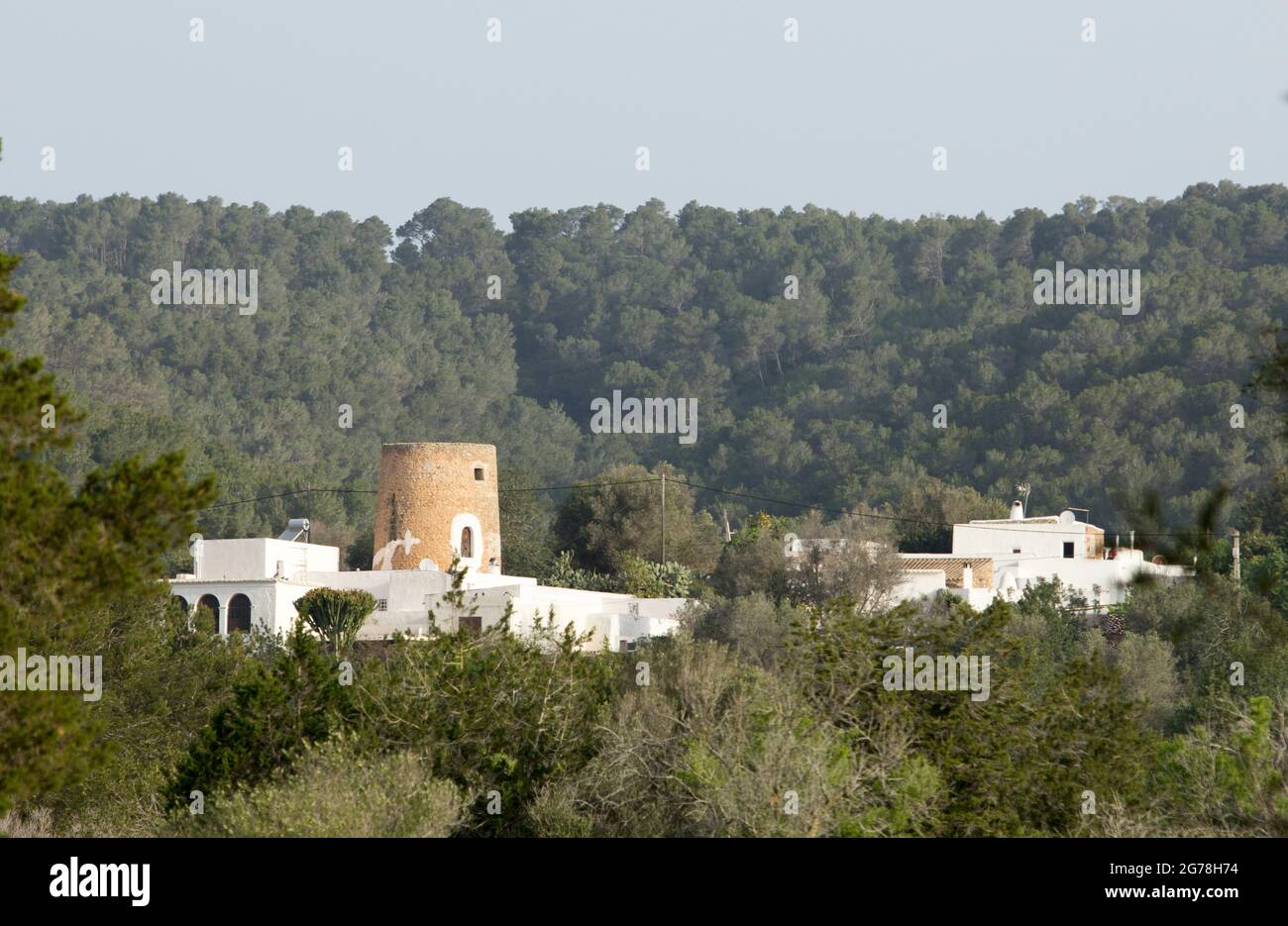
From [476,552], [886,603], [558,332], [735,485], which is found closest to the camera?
[886,603]

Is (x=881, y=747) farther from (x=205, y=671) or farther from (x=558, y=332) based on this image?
(x=558, y=332)

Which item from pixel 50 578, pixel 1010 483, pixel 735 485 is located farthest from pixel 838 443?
pixel 50 578

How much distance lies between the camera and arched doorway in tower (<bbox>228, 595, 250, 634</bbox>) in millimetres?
40125

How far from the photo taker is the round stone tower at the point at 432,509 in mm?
43500

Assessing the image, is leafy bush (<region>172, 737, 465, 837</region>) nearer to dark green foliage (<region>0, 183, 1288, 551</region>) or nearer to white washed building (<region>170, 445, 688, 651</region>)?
white washed building (<region>170, 445, 688, 651</region>)

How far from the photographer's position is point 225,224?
330ft

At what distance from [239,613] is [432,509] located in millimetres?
5710

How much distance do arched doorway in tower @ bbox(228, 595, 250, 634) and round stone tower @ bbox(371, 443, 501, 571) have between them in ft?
13.7

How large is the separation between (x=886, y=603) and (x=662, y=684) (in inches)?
766

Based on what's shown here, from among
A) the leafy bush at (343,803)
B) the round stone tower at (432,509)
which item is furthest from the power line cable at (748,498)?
the leafy bush at (343,803)

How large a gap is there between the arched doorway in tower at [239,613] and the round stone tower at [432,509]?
13.7 feet

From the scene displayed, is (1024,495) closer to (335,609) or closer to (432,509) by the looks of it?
(432,509)

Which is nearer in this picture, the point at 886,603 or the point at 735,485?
the point at 886,603

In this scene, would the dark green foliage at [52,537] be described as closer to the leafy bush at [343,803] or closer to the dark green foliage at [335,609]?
the leafy bush at [343,803]
